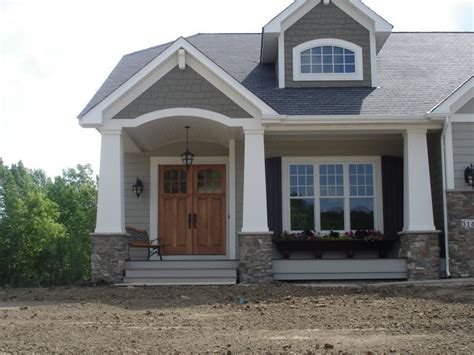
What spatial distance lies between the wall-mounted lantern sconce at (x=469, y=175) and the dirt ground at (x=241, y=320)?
257 centimetres

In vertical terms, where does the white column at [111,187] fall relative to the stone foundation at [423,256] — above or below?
above

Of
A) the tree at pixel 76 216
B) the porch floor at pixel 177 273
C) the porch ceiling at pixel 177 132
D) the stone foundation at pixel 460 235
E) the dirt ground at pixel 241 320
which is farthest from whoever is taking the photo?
the tree at pixel 76 216

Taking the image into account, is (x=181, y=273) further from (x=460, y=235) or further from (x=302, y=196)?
(x=460, y=235)

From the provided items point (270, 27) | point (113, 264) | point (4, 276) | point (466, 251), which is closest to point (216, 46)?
point (270, 27)

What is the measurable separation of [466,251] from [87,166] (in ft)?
152

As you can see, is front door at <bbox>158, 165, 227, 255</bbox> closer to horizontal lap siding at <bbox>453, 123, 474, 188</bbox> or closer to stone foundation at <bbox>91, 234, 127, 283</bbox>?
stone foundation at <bbox>91, 234, 127, 283</bbox>

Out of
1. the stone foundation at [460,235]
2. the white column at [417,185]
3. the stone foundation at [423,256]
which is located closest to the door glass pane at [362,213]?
the white column at [417,185]

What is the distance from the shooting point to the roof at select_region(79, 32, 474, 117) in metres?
12.6

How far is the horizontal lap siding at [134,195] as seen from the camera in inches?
559

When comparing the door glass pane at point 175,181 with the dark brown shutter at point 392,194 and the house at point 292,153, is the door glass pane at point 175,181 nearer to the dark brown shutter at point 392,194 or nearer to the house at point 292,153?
the house at point 292,153

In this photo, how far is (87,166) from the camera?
179 feet

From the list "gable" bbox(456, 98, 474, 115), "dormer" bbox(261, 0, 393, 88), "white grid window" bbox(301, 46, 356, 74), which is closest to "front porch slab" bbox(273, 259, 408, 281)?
"gable" bbox(456, 98, 474, 115)

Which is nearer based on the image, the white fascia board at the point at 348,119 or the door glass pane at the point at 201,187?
the white fascia board at the point at 348,119

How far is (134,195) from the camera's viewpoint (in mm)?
14258
